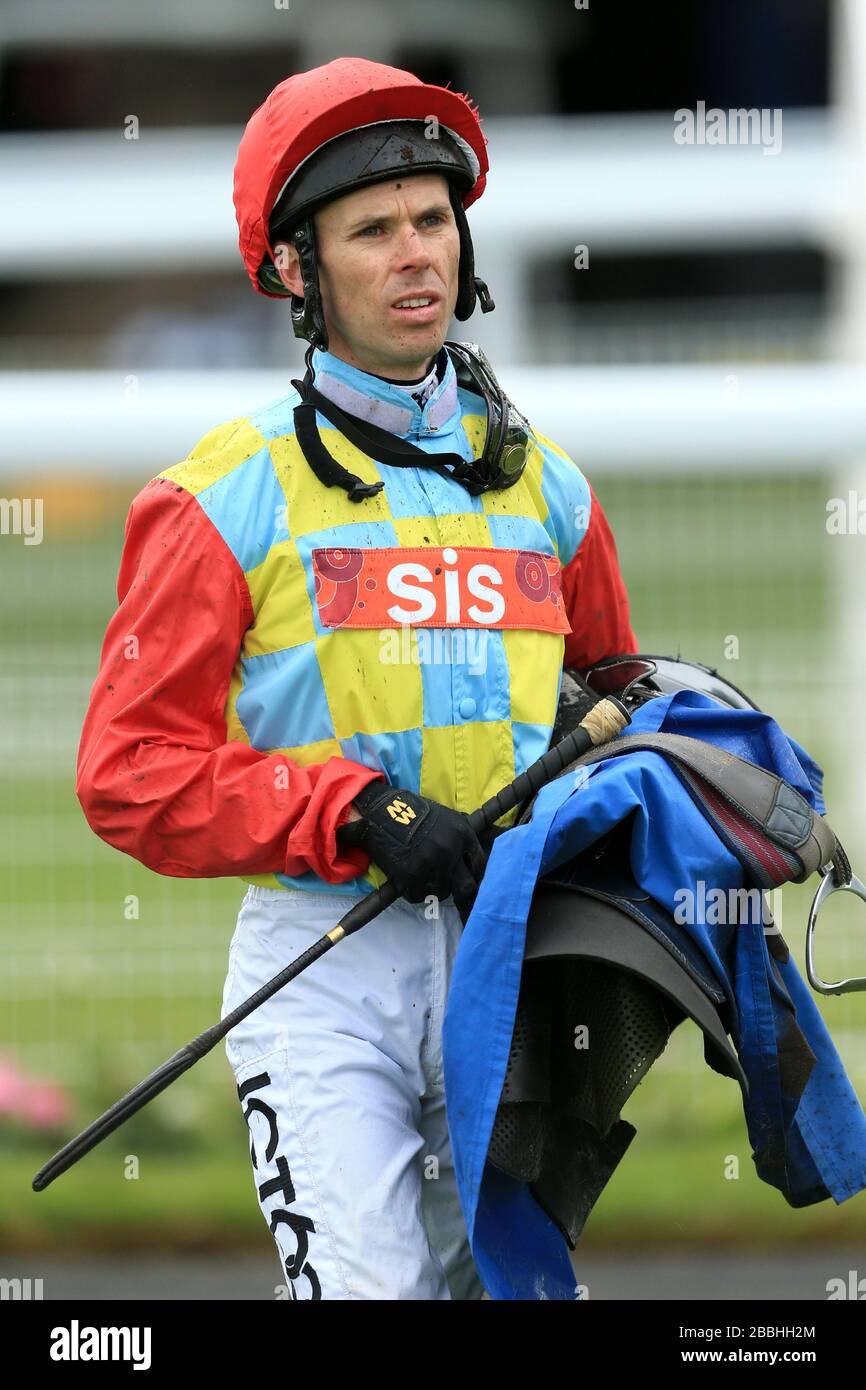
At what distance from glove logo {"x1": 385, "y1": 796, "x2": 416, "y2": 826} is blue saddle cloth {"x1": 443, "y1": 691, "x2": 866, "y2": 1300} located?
0.41 ft

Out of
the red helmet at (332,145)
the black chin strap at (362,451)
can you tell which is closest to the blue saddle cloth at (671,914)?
the black chin strap at (362,451)

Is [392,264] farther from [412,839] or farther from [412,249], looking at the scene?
[412,839]

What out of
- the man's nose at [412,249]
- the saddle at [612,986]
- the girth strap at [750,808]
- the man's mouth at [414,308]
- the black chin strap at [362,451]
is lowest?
the saddle at [612,986]

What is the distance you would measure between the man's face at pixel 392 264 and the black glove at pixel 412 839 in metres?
0.66

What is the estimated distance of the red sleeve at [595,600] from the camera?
3.08 meters

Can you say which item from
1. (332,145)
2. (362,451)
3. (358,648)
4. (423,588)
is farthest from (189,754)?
(332,145)

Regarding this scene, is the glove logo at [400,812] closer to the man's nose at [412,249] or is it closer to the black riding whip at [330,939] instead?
the black riding whip at [330,939]

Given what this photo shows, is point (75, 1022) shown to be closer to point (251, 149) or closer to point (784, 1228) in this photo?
point (784, 1228)

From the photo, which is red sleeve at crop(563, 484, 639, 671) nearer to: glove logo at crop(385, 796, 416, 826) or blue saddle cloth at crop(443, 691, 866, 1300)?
blue saddle cloth at crop(443, 691, 866, 1300)

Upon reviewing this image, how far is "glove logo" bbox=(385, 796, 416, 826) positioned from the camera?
8.50ft

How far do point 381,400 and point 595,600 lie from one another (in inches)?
21.4

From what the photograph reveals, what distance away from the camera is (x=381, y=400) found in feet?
→ 9.22

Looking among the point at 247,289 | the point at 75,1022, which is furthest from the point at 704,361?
the point at 247,289

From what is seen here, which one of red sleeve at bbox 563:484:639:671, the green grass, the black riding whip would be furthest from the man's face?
the green grass
